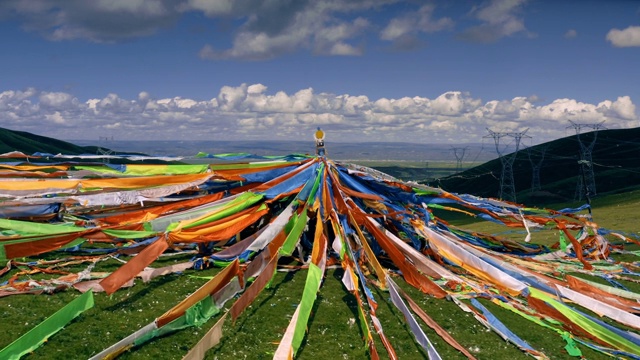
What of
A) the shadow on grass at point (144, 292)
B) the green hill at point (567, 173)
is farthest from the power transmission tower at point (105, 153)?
the green hill at point (567, 173)

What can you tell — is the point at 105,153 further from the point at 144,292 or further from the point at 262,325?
the point at 262,325

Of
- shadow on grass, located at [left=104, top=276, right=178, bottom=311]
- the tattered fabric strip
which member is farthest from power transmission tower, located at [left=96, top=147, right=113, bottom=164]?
the tattered fabric strip

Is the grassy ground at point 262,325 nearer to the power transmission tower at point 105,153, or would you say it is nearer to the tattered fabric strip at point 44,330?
the tattered fabric strip at point 44,330

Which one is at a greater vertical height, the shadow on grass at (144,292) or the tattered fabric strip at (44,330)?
the tattered fabric strip at (44,330)

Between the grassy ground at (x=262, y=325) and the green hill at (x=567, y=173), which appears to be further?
the green hill at (x=567, y=173)

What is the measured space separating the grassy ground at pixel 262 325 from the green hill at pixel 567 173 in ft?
429

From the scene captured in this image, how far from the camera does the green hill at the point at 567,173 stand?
144 meters

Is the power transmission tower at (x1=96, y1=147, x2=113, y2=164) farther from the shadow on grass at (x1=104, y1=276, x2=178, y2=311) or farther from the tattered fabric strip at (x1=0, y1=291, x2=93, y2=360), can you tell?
the tattered fabric strip at (x1=0, y1=291, x2=93, y2=360)

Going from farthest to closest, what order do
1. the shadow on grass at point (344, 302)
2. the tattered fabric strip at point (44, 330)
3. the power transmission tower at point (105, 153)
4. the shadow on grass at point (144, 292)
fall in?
the power transmission tower at point (105, 153) < the shadow on grass at point (144, 292) < the shadow on grass at point (344, 302) < the tattered fabric strip at point (44, 330)

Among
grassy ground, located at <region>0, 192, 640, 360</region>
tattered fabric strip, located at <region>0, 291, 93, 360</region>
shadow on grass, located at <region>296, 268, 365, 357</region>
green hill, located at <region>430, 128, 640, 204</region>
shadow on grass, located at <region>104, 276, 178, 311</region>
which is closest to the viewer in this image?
tattered fabric strip, located at <region>0, 291, 93, 360</region>

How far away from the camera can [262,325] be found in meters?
14.2

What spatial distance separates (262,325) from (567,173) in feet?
593

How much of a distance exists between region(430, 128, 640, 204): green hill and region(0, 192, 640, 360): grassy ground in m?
131

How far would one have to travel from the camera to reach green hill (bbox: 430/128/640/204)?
474 ft
